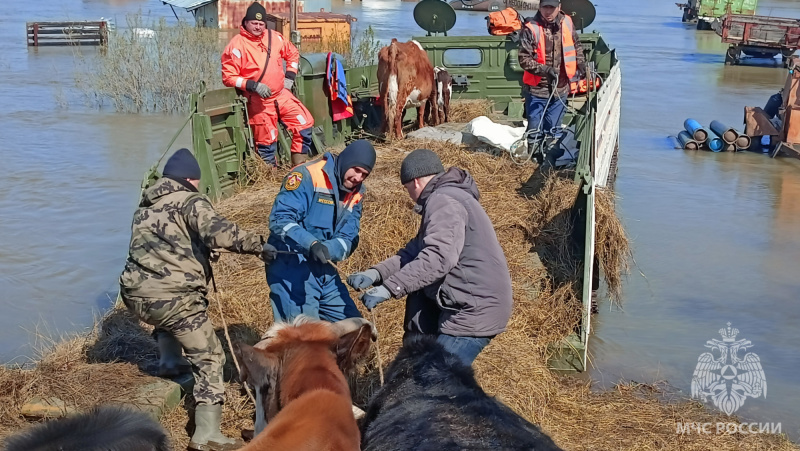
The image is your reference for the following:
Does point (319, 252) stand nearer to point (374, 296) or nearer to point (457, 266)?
point (374, 296)

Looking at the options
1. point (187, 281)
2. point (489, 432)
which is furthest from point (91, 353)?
point (489, 432)

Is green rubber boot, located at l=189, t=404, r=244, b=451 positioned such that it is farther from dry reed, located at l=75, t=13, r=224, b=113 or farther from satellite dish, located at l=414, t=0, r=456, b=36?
dry reed, located at l=75, t=13, r=224, b=113

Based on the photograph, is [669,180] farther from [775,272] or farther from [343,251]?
[343,251]

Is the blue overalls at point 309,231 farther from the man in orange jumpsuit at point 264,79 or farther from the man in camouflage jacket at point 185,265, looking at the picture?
the man in orange jumpsuit at point 264,79

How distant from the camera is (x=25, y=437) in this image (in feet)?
9.98

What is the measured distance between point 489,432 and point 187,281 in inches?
86.1

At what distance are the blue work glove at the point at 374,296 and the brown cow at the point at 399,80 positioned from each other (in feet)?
23.0

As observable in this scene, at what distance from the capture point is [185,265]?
477 cm

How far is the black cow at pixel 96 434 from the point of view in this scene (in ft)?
9.96

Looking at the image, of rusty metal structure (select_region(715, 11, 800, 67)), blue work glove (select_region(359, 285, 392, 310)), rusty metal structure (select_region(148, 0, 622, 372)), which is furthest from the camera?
rusty metal structure (select_region(715, 11, 800, 67))

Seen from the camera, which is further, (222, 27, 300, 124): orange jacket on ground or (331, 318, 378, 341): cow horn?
(222, 27, 300, 124): orange jacket on ground

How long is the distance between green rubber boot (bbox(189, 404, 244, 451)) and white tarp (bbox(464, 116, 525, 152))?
5978 millimetres

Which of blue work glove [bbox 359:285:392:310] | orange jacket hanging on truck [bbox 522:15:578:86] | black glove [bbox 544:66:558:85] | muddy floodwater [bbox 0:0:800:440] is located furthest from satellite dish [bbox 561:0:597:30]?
blue work glove [bbox 359:285:392:310]

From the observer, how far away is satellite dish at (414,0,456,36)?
1416 cm
